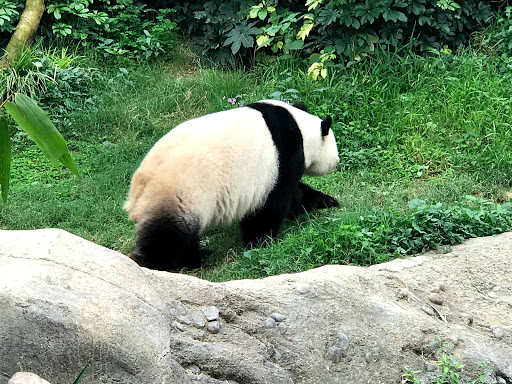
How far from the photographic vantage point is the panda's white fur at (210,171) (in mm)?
4441

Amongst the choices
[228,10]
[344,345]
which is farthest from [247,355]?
[228,10]

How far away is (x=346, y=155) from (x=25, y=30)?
3.96m

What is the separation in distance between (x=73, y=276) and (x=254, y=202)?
2.57 meters

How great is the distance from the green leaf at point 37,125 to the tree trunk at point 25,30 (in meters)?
5.93

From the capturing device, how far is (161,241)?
4445 millimetres

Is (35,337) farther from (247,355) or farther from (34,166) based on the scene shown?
(34,166)

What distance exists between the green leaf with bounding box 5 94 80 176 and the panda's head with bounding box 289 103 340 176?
3.74 metres

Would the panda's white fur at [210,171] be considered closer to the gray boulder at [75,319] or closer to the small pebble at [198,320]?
the small pebble at [198,320]

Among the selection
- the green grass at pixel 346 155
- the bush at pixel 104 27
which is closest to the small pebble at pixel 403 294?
the green grass at pixel 346 155

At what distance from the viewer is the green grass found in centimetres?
469

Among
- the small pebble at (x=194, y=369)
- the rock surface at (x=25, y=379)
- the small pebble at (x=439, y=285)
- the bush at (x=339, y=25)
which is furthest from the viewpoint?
the bush at (x=339, y=25)

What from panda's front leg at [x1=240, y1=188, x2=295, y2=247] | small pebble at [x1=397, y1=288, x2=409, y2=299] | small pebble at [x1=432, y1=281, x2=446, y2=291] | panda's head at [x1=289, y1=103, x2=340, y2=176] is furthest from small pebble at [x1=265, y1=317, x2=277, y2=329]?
panda's head at [x1=289, y1=103, x2=340, y2=176]

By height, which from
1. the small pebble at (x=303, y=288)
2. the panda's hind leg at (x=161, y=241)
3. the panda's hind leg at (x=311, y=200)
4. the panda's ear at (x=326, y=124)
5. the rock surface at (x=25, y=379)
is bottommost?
the panda's hind leg at (x=311, y=200)

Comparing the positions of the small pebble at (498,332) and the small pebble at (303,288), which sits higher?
the small pebble at (303,288)
